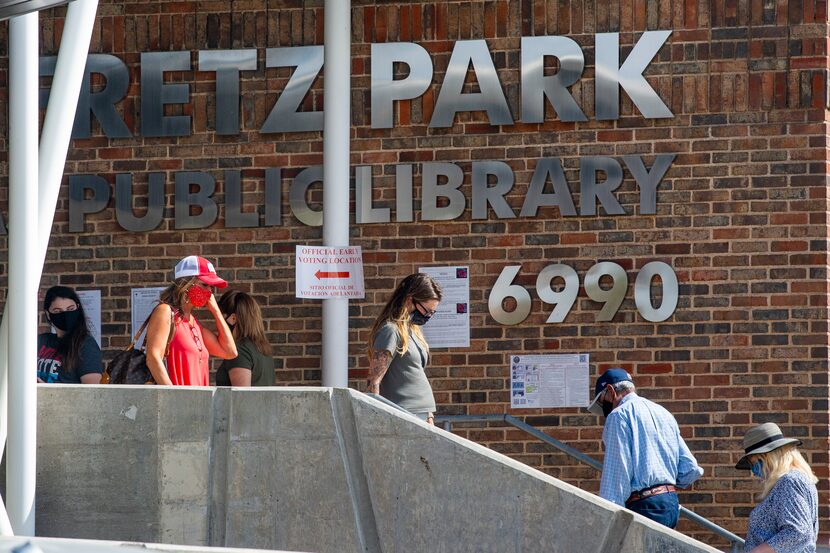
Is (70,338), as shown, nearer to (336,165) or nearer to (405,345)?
(405,345)

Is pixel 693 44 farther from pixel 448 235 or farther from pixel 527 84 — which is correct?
pixel 448 235

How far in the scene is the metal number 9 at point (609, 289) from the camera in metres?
9.01

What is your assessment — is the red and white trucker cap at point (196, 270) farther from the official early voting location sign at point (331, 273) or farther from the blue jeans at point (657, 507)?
the blue jeans at point (657, 507)

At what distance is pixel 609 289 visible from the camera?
9031mm

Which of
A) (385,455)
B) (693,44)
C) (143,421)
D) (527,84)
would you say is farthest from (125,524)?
(693,44)

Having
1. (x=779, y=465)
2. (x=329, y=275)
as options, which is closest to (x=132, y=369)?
(x=329, y=275)

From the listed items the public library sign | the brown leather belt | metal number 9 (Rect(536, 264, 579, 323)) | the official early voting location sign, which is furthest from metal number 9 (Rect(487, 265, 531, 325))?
the brown leather belt

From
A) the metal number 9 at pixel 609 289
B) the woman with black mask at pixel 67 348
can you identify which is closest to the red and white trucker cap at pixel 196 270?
the woman with black mask at pixel 67 348

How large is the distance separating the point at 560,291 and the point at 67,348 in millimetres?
3179

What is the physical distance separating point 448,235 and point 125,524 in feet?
12.0

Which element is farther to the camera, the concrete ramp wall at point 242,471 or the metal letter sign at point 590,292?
the metal letter sign at point 590,292

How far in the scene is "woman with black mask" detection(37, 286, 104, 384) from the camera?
24.7 ft

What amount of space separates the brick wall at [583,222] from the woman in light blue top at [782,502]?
2.76 meters

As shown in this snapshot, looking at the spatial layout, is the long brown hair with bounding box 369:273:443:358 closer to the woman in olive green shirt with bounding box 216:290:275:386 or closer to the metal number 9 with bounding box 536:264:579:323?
the woman in olive green shirt with bounding box 216:290:275:386
